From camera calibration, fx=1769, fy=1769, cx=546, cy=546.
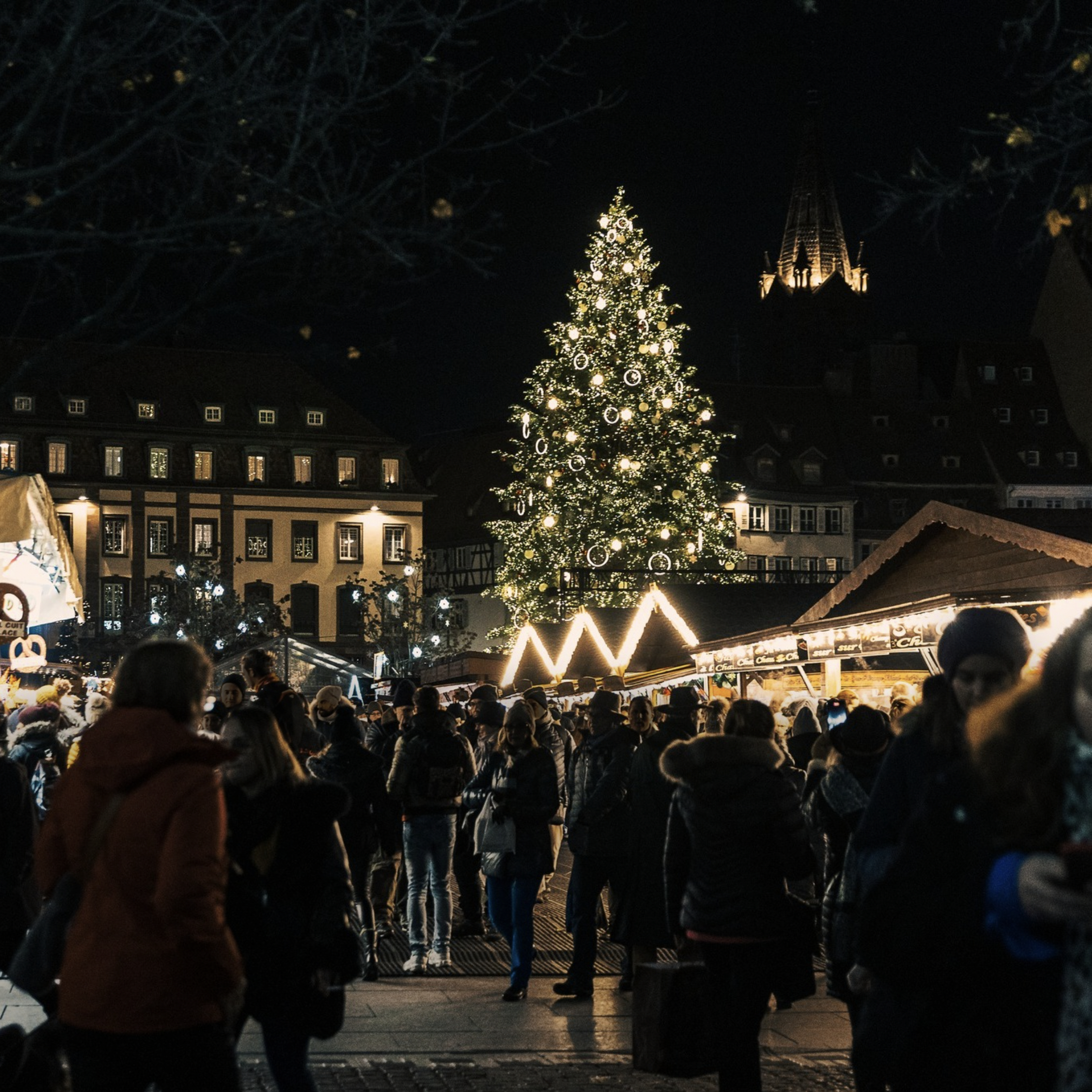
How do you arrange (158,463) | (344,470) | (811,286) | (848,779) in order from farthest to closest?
(811,286) < (344,470) < (158,463) < (848,779)

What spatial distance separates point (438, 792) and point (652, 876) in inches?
79.5

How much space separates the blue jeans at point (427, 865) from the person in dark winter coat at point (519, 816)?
0.37 m

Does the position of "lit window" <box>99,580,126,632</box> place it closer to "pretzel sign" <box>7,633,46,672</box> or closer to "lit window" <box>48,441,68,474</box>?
"lit window" <box>48,441,68,474</box>

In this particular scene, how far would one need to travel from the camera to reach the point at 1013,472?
82000 millimetres

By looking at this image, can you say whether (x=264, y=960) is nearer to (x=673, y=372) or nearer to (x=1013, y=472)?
(x=673, y=372)

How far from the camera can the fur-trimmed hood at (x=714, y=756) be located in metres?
6.79

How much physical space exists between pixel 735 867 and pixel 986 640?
245 centimetres

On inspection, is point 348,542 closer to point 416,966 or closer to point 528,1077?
point 416,966

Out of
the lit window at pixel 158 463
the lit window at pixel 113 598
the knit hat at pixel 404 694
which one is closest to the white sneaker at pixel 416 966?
the knit hat at pixel 404 694

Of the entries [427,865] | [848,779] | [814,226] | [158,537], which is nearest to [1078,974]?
[848,779]

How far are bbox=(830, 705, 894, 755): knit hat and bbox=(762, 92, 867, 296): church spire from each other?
106489mm

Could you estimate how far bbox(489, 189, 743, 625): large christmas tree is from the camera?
40.6 metres

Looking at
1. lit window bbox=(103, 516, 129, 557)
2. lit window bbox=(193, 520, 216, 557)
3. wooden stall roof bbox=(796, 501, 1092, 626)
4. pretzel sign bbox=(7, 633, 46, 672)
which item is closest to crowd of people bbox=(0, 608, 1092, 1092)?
wooden stall roof bbox=(796, 501, 1092, 626)

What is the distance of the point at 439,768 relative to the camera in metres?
11.5
